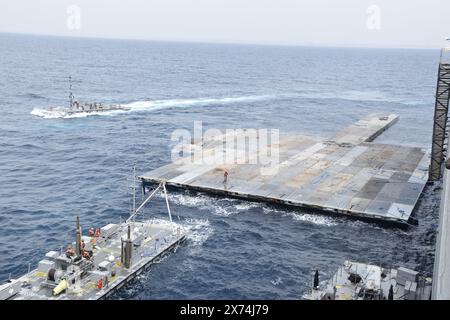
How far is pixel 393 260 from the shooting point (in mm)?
61562

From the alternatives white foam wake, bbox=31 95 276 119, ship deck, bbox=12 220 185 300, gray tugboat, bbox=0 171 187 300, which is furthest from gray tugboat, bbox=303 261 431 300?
white foam wake, bbox=31 95 276 119

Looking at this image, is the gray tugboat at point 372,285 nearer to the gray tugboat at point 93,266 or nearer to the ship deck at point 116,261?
the ship deck at point 116,261

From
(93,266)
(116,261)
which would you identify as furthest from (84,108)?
(93,266)

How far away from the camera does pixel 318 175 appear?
90.9 metres

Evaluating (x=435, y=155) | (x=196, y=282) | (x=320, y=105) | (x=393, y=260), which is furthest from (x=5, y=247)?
(x=320, y=105)

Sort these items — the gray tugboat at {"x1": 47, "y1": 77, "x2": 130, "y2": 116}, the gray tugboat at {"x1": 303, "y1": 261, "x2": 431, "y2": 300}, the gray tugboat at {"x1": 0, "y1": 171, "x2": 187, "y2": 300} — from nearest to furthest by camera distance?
1. the gray tugboat at {"x1": 303, "y1": 261, "x2": 431, "y2": 300}
2. the gray tugboat at {"x1": 0, "y1": 171, "x2": 187, "y2": 300}
3. the gray tugboat at {"x1": 47, "y1": 77, "x2": 130, "y2": 116}

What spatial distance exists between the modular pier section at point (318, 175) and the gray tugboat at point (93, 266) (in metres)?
20.7

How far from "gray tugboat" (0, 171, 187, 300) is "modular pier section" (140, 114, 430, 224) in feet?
67.9

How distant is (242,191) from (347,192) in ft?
57.0

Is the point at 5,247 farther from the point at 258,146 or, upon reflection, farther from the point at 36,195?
the point at 258,146

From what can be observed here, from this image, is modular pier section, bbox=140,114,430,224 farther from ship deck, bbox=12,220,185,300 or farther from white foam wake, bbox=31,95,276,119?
white foam wake, bbox=31,95,276,119

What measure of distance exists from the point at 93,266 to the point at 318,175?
158 feet

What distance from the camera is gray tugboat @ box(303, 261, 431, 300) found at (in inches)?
1861

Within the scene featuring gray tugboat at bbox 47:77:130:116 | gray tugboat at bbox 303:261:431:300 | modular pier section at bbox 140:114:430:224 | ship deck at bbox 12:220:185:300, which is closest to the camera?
gray tugboat at bbox 303:261:431:300
